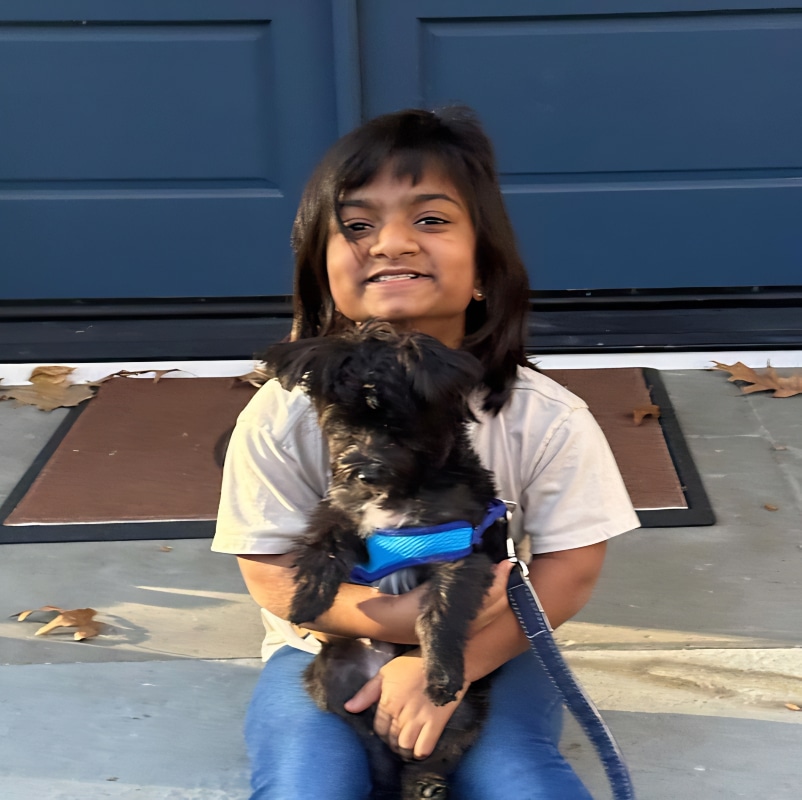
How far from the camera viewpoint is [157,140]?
478cm

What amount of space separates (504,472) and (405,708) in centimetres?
57

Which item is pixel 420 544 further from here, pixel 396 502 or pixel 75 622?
pixel 75 622

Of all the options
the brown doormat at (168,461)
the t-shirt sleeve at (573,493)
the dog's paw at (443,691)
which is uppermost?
the t-shirt sleeve at (573,493)

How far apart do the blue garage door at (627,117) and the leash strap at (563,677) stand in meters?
2.96

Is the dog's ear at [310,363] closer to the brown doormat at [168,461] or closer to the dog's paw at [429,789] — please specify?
the dog's paw at [429,789]

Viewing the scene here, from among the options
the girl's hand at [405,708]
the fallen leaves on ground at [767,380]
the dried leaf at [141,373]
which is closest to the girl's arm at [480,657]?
the girl's hand at [405,708]

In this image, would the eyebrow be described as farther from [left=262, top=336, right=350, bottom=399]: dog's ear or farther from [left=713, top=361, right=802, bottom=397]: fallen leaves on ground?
[left=713, top=361, right=802, bottom=397]: fallen leaves on ground

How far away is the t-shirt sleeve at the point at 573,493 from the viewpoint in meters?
2.27

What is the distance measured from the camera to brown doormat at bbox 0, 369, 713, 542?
3680mm

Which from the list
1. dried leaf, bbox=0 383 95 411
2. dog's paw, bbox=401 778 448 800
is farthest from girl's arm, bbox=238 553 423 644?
dried leaf, bbox=0 383 95 411

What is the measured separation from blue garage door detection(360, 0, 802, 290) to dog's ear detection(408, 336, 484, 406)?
3.06 m

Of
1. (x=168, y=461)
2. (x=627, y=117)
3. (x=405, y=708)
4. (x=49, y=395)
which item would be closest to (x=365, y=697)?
(x=405, y=708)

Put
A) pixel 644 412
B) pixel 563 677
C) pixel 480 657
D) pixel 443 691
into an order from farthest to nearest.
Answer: pixel 644 412
pixel 480 657
pixel 563 677
pixel 443 691

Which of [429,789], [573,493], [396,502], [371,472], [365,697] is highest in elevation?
[371,472]
